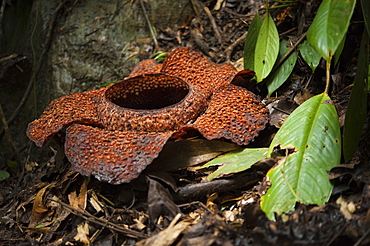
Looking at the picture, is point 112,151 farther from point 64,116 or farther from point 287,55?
point 287,55

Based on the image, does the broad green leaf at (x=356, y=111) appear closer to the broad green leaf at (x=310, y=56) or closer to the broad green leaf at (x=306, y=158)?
the broad green leaf at (x=306, y=158)

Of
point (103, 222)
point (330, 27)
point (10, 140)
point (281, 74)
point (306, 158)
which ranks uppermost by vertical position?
point (330, 27)

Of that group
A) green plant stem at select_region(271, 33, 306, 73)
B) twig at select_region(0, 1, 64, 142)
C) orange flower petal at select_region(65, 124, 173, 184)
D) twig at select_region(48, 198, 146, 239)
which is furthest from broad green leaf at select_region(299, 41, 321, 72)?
twig at select_region(0, 1, 64, 142)

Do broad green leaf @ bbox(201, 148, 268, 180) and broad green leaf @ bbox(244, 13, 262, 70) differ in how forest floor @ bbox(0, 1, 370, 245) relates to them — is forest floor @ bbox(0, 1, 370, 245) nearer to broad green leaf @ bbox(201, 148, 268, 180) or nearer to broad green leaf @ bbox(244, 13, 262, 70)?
broad green leaf @ bbox(201, 148, 268, 180)

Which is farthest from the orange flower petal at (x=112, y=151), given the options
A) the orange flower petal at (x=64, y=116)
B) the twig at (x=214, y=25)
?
the twig at (x=214, y=25)

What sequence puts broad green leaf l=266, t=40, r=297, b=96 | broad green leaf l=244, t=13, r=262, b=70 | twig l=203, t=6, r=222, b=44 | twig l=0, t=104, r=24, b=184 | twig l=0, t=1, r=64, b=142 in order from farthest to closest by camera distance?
twig l=0, t=1, r=64, b=142 < twig l=203, t=6, r=222, b=44 < twig l=0, t=104, r=24, b=184 < broad green leaf l=244, t=13, r=262, b=70 < broad green leaf l=266, t=40, r=297, b=96

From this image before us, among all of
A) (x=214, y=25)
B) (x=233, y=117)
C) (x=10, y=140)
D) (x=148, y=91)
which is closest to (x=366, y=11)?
(x=233, y=117)
